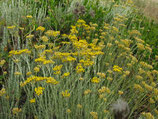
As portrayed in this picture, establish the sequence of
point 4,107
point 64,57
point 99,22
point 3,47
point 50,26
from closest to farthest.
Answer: point 4,107
point 64,57
point 3,47
point 50,26
point 99,22

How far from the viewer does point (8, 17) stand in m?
3.12

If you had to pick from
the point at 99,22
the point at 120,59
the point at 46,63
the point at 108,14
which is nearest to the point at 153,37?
the point at 108,14

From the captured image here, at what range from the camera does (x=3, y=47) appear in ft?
8.55

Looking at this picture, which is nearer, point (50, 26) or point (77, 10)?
point (50, 26)

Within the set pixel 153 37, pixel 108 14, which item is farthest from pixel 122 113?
pixel 153 37

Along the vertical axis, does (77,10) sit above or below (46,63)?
above

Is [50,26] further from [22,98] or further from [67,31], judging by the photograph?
[22,98]

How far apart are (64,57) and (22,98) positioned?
0.79 m

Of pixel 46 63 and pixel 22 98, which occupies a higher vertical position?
pixel 46 63

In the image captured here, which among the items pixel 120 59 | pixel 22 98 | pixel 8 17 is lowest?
pixel 22 98

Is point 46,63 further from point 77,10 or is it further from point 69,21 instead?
point 77,10

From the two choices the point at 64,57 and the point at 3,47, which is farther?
the point at 3,47

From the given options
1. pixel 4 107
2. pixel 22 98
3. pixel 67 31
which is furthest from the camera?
pixel 67 31

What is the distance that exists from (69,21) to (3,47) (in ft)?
4.22
